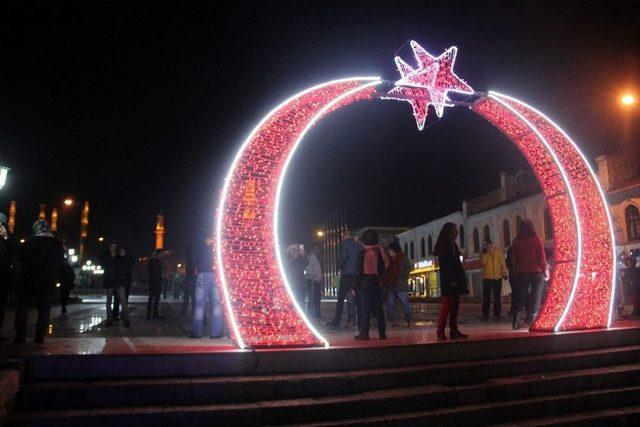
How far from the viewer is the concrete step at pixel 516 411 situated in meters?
4.99

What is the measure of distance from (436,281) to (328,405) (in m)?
45.2

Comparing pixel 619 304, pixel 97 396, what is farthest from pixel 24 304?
pixel 619 304

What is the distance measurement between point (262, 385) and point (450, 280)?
11.2 ft

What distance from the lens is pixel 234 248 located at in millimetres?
6062

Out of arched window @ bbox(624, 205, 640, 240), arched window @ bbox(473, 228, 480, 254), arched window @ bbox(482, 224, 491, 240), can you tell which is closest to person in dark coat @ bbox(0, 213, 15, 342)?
arched window @ bbox(624, 205, 640, 240)

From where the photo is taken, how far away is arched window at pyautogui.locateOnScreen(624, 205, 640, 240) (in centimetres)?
2620

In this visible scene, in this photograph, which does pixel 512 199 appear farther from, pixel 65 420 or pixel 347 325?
pixel 65 420

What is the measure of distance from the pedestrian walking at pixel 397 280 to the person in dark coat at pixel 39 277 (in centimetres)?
575

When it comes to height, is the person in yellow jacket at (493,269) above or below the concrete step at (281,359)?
above

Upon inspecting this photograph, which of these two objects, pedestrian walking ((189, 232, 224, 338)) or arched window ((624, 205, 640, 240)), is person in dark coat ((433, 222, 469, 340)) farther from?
arched window ((624, 205, 640, 240))

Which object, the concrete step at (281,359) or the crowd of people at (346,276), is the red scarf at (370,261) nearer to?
the crowd of people at (346,276)

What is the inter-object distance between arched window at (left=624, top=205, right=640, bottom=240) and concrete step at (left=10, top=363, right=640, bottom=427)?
76.6 feet

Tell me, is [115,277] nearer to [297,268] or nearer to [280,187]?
[297,268]

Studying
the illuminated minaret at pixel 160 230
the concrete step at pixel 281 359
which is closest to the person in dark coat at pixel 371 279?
the concrete step at pixel 281 359
